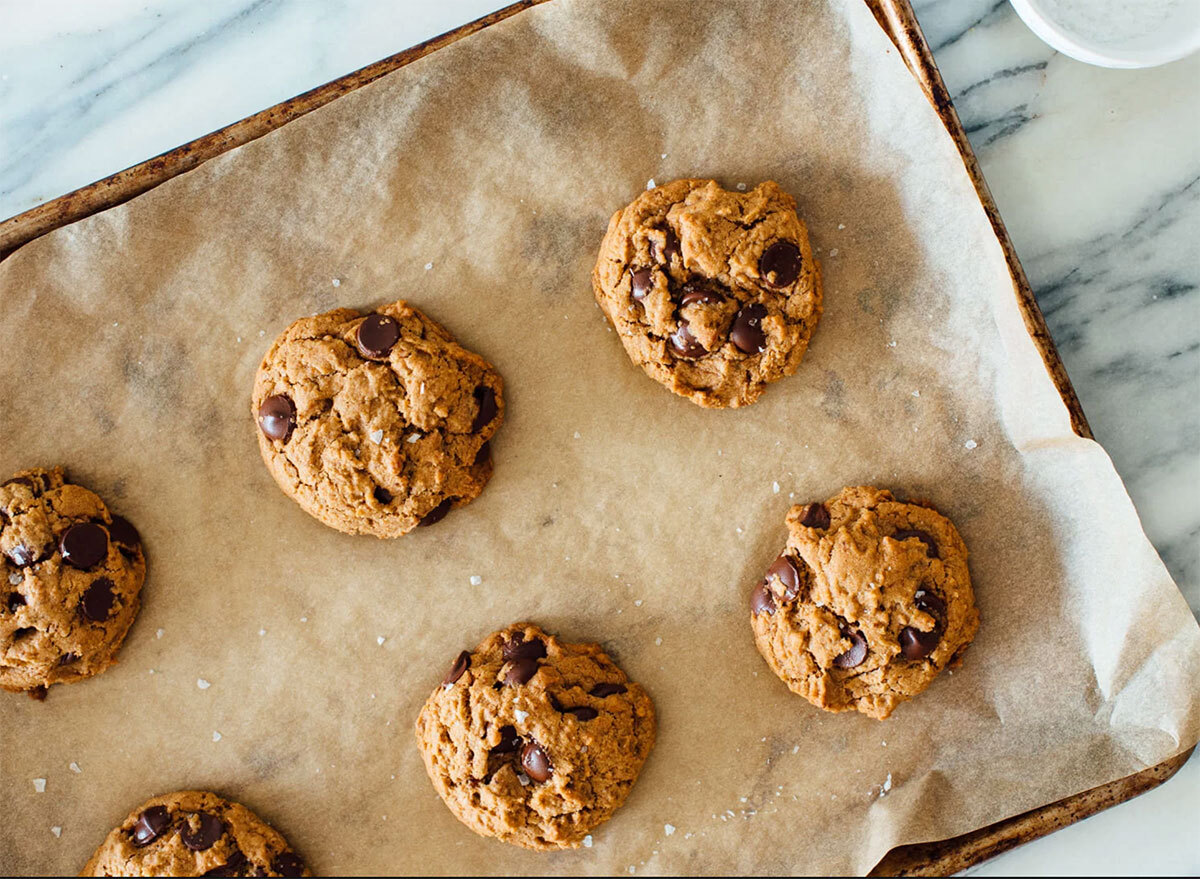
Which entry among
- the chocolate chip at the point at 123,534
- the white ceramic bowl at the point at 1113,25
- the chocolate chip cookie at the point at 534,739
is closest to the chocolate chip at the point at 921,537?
the chocolate chip cookie at the point at 534,739

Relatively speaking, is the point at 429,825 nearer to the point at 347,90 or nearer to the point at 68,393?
the point at 68,393

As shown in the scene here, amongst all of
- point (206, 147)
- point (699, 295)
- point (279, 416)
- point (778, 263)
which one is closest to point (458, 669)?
point (279, 416)

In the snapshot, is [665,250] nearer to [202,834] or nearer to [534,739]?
[534,739]

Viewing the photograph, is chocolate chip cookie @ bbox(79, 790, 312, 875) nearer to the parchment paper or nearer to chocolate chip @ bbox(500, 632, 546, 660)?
the parchment paper

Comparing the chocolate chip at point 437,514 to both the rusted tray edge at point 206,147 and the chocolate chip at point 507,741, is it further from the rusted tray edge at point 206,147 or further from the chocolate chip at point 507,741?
the rusted tray edge at point 206,147

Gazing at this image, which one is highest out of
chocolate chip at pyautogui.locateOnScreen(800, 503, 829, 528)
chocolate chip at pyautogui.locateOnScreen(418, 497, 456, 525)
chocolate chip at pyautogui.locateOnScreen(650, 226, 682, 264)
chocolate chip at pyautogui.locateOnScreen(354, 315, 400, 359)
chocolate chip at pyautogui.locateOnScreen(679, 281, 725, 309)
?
chocolate chip at pyautogui.locateOnScreen(354, 315, 400, 359)

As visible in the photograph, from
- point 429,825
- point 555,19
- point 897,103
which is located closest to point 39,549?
point 429,825

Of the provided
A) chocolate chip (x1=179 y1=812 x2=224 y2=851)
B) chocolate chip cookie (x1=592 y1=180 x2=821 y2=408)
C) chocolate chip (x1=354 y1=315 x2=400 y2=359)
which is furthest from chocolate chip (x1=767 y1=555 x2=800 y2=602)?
chocolate chip (x1=179 y1=812 x2=224 y2=851)
